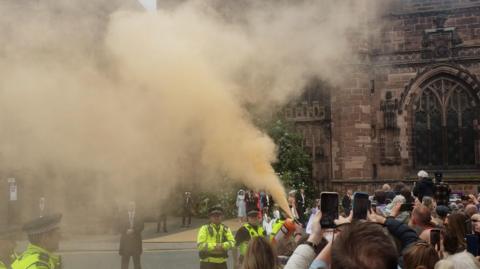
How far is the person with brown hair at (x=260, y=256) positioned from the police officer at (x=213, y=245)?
3.95 meters

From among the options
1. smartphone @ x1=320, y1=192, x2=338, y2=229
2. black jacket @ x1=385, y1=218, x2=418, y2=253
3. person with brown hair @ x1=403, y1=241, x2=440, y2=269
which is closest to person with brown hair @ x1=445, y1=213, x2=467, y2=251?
person with brown hair @ x1=403, y1=241, x2=440, y2=269

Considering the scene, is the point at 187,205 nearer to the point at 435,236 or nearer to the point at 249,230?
the point at 249,230

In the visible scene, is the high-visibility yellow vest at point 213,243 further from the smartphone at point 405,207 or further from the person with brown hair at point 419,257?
the person with brown hair at point 419,257

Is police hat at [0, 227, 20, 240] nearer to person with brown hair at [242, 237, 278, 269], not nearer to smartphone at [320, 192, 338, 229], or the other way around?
person with brown hair at [242, 237, 278, 269]

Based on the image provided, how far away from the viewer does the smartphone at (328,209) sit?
12.6ft

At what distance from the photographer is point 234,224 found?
2512cm

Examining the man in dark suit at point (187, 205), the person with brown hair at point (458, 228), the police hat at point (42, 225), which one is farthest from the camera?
the man in dark suit at point (187, 205)

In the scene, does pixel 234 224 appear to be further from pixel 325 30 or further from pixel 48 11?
pixel 48 11

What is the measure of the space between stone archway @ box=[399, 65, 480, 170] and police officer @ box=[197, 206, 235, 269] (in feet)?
62.5

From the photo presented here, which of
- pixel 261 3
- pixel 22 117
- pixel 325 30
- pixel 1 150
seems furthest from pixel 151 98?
pixel 325 30


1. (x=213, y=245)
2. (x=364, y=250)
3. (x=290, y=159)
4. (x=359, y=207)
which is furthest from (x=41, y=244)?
(x=290, y=159)

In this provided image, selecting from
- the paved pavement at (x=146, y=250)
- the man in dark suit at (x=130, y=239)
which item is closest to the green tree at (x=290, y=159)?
the paved pavement at (x=146, y=250)

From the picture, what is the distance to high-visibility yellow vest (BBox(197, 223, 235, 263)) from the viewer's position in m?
9.32

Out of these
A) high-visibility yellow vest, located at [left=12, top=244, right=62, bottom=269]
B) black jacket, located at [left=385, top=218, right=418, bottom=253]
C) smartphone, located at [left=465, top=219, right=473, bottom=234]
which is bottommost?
high-visibility yellow vest, located at [left=12, top=244, right=62, bottom=269]
